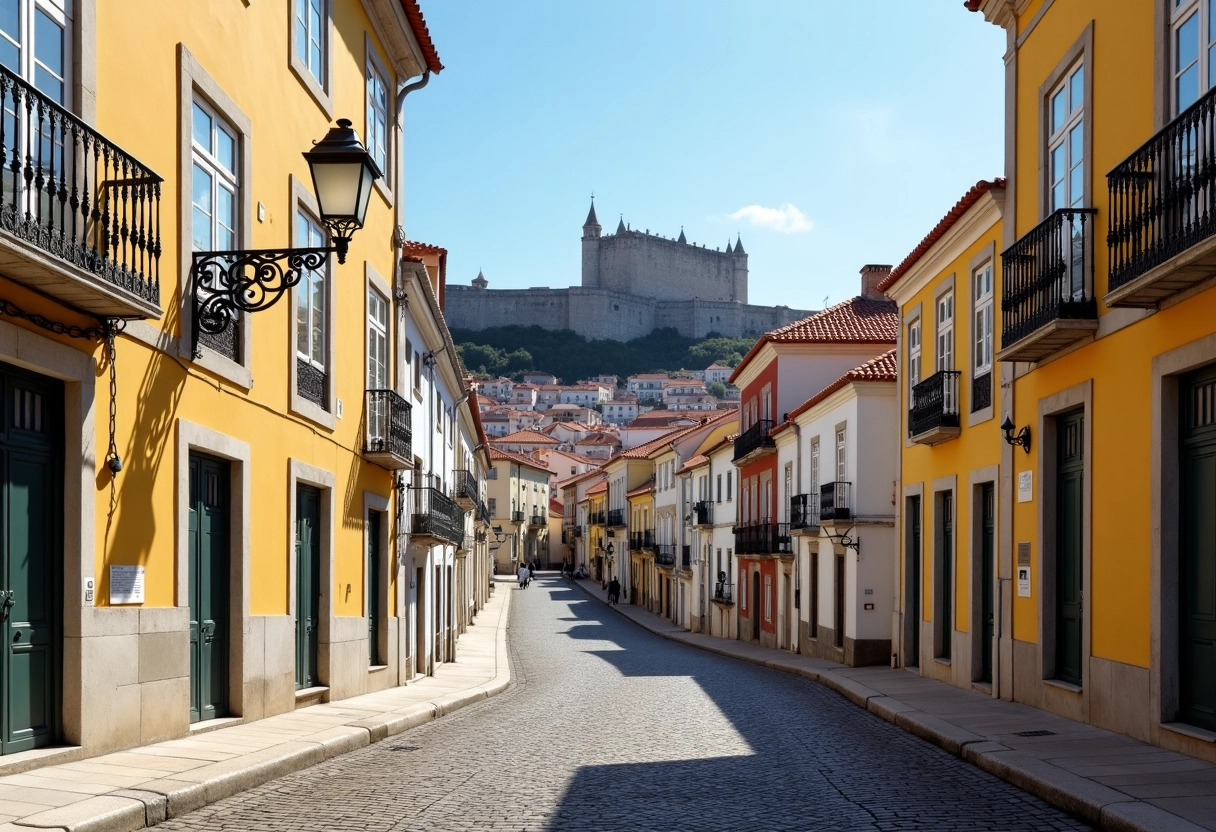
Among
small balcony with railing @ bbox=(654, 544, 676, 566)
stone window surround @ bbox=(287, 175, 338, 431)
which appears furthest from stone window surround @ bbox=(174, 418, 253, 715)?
small balcony with railing @ bbox=(654, 544, 676, 566)

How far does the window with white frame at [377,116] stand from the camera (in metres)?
15.6

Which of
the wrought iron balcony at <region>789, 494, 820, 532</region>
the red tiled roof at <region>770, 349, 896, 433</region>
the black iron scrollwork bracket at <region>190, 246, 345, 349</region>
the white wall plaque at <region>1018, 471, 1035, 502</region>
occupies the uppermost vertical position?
the red tiled roof at <region>770, 349, 896, 433</region>

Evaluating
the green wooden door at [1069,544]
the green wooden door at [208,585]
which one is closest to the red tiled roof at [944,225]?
the green wooden door at [1069,544]

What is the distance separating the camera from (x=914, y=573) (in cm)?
1981

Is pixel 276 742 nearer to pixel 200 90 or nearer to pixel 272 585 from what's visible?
pixel 272 585

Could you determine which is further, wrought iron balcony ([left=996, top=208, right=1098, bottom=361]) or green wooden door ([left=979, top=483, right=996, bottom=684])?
green wooden door ([left=979, top=483, right=996, bottom=684])

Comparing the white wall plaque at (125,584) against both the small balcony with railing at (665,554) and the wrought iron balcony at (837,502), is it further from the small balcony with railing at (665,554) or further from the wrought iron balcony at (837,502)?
the small balcony with railing at (665,554)

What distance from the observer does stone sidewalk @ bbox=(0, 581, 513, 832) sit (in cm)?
629

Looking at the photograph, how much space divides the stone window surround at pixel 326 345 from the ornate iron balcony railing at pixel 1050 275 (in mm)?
6475

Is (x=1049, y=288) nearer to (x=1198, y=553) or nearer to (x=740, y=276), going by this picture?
(x=1198, y=553)

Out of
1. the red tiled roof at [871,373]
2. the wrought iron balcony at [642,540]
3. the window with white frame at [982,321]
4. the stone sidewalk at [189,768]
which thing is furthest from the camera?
the wrought iron balcony at [642,540]

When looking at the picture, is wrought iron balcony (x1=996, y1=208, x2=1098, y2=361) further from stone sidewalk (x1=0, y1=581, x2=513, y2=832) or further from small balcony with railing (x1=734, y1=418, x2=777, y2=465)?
small balcony with railing (x1=734, y1=418, x2=777, y2=465)

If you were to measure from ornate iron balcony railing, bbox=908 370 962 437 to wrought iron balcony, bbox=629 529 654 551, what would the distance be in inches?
1335

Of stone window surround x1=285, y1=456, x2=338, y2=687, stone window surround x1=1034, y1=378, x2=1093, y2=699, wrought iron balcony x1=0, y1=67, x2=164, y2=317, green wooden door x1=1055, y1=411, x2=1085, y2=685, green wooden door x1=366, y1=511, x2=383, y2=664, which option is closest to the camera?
wrought iron balcony x1=0, y1=67, x2=164, y2=317
